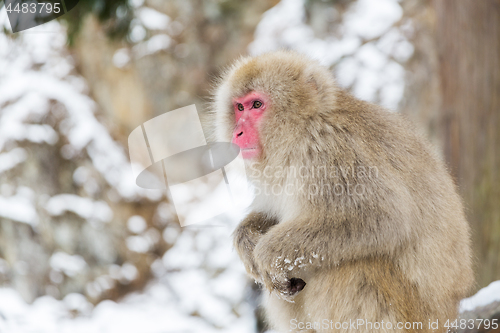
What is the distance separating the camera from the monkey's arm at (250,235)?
2180mm

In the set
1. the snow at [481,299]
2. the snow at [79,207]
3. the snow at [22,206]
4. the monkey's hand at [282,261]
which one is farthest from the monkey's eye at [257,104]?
the snow at [22,206]

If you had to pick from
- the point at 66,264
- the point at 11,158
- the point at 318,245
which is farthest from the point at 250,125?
the point at 11,158

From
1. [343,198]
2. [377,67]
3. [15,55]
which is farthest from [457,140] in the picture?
[15,55]

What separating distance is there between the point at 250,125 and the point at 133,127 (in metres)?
3.77

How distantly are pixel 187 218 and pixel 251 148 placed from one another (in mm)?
2471

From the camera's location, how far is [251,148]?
2.16 metres

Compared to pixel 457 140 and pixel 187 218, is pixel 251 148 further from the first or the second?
pixel 457 140

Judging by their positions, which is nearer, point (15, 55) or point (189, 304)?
point (15, 55)

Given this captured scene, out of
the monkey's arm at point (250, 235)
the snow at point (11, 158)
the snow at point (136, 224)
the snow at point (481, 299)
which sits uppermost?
the monkey's arm at point (250, 235)

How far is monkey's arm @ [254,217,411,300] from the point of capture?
1.90 metres

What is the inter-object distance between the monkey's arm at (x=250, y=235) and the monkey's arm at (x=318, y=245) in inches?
5.1

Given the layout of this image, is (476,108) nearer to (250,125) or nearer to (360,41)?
(360,41)

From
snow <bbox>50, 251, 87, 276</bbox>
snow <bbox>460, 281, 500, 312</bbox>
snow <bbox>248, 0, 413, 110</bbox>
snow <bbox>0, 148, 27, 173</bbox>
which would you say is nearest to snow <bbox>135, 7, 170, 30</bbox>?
snow <bbox>248, 0, 413, 110</bbox>

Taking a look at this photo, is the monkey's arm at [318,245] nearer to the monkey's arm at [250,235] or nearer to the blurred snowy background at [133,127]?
the monkey's arm at [250,235]
